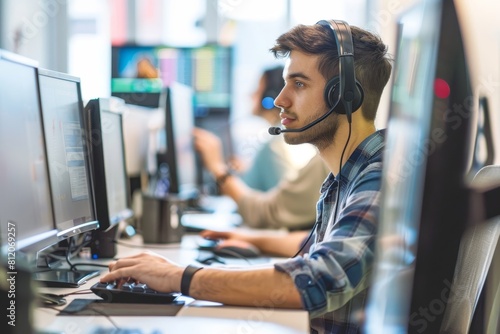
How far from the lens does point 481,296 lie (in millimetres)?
1048

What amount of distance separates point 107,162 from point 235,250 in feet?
1.40

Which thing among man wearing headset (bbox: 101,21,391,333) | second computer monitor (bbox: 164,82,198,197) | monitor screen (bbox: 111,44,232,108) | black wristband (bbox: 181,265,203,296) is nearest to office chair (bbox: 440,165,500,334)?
man wearing headset (bbox: 101,21,391,333)

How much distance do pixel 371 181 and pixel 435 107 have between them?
228mm

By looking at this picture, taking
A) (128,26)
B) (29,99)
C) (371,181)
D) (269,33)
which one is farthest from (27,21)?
(371,181)

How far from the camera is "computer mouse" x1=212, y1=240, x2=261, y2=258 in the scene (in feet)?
5.12

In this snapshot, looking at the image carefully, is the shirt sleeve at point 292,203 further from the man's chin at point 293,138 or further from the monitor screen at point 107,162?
the man's chin at point 293,138

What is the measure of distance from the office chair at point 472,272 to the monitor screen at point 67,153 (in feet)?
2.45

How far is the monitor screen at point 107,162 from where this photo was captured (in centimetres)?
129

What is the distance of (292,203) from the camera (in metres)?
2.28

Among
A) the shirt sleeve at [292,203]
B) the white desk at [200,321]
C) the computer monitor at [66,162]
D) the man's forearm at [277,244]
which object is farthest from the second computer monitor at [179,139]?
the white desk at [200,321]

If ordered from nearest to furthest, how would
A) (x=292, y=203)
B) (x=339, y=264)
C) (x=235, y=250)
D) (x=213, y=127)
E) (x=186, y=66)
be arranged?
(x=339, y=264) → (x=235, y=250) → (x=292, y=203) → (x=213, y=127) → (x=186, y=66)

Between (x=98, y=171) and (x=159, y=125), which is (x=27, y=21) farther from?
(x=98, y=171)

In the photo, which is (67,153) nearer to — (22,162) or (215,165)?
(22,162)

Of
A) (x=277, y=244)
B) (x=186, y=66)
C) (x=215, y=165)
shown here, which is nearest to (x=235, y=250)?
(x=277, y=244)
